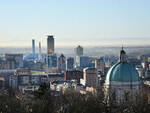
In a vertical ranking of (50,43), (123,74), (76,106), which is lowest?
(76,106)

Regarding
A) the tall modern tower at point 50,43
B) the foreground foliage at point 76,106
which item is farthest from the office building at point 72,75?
the tall modern tower at point 50,43

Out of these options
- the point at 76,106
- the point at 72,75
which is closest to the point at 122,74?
the point at 76,106

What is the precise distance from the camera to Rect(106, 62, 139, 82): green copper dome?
35.3 m

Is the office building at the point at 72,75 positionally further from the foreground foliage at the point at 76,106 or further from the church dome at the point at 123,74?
the foreground foliage at the point at 76,106

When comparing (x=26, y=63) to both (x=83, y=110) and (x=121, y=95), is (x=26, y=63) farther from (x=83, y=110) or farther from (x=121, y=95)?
(x=83, y=110)

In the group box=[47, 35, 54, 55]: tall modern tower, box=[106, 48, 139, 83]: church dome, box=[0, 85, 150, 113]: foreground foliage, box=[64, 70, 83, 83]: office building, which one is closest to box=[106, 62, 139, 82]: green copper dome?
box=[106, 48, 139, 83]: church dome

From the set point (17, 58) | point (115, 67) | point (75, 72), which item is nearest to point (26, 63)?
point (17, 58)

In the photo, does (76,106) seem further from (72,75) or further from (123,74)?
(72,75)

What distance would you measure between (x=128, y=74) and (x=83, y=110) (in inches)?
396

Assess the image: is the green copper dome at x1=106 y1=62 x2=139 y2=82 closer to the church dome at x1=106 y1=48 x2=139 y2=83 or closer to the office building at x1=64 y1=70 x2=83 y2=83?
the church dome at x1=106 y1=48 x2=139 y2=83

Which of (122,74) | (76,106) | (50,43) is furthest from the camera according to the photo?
(50,43)

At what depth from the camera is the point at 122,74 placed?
35375mm

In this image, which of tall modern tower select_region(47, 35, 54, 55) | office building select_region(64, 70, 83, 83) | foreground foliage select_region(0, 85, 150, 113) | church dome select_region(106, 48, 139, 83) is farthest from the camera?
tall modern tower select_region(47, 35, 54, 55)

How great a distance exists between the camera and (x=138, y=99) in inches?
1156
